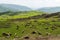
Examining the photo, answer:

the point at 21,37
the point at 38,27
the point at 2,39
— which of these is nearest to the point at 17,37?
the point at 21,37

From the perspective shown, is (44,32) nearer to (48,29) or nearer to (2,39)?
(48,29)

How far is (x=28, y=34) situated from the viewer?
5631cm

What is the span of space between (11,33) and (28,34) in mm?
5290

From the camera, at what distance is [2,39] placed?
→ 5047 cm

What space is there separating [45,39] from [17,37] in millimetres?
7823

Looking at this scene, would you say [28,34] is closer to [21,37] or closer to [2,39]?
[21,37]

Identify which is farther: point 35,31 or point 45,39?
point 35,31

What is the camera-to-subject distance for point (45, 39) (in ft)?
172

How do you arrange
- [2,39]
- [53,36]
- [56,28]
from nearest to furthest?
[2,39]
[53,36]
[56,28]

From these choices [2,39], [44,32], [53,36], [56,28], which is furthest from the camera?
[56,28]

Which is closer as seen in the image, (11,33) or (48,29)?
(11,33)

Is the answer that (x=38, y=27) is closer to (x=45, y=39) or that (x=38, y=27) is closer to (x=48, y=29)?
(x=48, y=29)

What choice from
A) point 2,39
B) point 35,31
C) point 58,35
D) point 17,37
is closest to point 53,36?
point 58,35

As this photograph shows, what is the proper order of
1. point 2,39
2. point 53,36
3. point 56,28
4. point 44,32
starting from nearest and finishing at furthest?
point 2,39 → point 53,36 → point 44,32 → point 56,28
